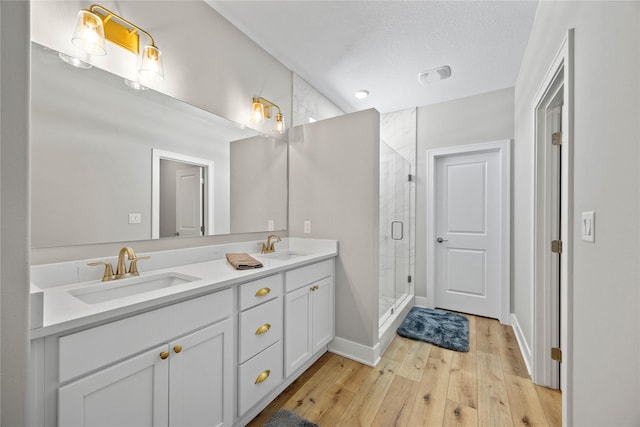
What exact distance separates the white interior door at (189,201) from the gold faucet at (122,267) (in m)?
0.35

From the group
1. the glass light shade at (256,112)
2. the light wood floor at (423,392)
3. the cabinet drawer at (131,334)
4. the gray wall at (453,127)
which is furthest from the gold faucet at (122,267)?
the gray wall at (453,127)

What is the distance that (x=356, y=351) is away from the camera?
2197mm

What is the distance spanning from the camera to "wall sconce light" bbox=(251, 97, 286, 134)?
2211 mm

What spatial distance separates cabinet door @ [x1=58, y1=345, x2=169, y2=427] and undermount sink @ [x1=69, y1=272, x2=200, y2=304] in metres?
0.43

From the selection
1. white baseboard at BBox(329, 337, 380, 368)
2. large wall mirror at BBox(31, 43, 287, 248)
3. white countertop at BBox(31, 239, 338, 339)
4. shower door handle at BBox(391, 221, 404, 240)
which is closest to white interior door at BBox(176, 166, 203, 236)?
large wall mirror at BBox(31, 43, 287, 248)

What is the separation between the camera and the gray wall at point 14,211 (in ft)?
2.11

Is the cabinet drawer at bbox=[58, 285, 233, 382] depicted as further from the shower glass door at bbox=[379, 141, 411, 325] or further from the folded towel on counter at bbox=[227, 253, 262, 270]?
the shower glass door at bbox=[379, 141, 411, 325]

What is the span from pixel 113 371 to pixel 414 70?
3.07m

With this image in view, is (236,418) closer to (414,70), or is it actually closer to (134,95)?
(134,95)

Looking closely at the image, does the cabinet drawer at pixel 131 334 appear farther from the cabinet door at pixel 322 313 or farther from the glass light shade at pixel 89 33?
the glass light shade at pixel 89 33

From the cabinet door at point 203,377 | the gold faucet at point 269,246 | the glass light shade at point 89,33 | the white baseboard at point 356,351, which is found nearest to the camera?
the cabinet door at point 203,377

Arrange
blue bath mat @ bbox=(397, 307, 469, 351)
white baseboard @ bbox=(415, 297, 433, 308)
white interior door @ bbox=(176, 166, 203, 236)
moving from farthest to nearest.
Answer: white baseboard @ bbox=(415, 297, 433, 308) → blue bath mat @ bbox=(397, 307, 469, 351) → white interior door @ bbox=(176, 166, 203, 236)

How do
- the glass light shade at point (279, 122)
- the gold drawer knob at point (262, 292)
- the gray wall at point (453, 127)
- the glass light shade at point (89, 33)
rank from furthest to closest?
the gray wall at point (453, 127) < the glass light shade at point (279, 122) < the gold drawer knob at point (262, 292) < the glass light shade at point (89, 33)

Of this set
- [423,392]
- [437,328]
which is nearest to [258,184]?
[423,392]
